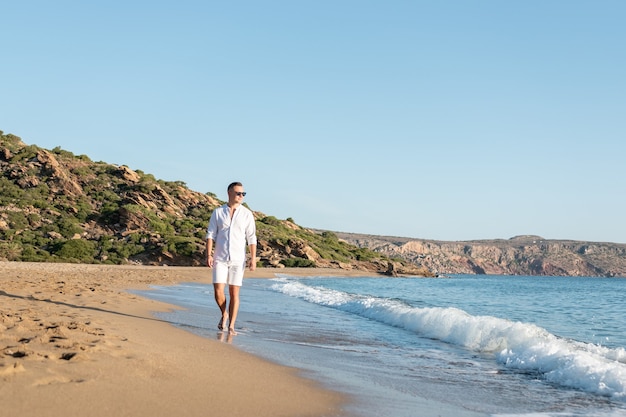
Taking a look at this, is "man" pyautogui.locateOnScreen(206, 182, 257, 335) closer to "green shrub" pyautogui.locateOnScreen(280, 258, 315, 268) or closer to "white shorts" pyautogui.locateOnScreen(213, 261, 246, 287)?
"white shorts" pyautogui.locateOnScreen(213, 261, 246, 287)

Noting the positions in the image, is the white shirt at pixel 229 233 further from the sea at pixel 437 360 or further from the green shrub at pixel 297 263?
the green shrub at pixel 297 263

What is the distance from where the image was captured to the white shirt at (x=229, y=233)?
845 centimetres

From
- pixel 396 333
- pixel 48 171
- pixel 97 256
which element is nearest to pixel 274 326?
pixel 396 333

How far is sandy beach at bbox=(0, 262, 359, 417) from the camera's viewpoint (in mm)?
3896

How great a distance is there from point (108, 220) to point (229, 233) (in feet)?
165

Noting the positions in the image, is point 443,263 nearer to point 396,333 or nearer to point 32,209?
point 32,209

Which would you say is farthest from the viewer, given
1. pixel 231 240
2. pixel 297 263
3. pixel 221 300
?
pixel 297 263

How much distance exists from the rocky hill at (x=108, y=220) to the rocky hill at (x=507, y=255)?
8933cm

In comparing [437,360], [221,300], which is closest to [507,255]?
[437,360]

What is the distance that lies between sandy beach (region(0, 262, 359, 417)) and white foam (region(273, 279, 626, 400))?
3282mm

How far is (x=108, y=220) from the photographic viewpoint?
55.3m

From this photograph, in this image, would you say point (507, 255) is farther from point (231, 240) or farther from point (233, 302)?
point (231, 240)

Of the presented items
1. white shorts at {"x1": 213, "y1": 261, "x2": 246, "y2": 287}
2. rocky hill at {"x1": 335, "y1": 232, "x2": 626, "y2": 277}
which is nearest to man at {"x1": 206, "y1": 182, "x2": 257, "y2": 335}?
white shorts at {"x1": 213, "y1": 261, "x2": 246, "y2": 287}

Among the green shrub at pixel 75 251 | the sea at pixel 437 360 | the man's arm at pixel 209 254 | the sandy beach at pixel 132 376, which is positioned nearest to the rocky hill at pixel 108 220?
the green shrub at pixel 75 251
